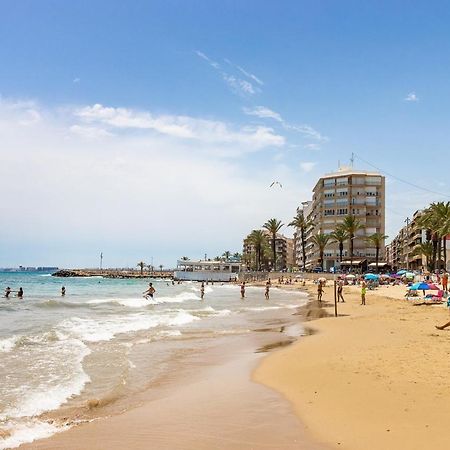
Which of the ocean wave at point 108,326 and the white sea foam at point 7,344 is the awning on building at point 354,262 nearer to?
the ocean wave at point 108,326

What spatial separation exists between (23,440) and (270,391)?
4895 mm

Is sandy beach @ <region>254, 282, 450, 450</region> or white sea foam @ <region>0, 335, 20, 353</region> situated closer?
sandy beach @ <region>254, 282, 450, 450</region>

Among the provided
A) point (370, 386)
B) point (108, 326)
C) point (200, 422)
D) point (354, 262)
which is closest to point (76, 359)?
point (200, 422)

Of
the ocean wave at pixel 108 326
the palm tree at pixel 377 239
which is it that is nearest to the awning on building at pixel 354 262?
the palm tree at pixel 377 239

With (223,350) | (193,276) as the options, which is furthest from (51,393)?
(193,276)

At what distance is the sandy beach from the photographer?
22.0ft

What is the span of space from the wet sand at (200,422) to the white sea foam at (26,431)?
0.78 ft

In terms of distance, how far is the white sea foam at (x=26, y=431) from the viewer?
696 cm

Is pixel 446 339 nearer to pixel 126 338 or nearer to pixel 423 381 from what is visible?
pixel 423 381

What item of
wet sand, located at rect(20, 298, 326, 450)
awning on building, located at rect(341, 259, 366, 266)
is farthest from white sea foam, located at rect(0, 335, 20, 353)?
awning on building, located at rect(341, 259, 366, 266)

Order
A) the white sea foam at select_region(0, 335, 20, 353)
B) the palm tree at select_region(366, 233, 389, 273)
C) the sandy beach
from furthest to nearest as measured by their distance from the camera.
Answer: the palm tree at select_region(366, 233, 389, 273) < the white sea foam at select_region(0, 335, 20, 353) < the sandy beach

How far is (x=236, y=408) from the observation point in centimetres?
852

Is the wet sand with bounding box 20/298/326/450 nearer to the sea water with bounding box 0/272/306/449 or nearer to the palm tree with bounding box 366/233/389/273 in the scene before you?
the sea water with bounding box 0/272/306/449

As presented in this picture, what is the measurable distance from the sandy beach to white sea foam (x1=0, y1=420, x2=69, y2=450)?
4165 mm
